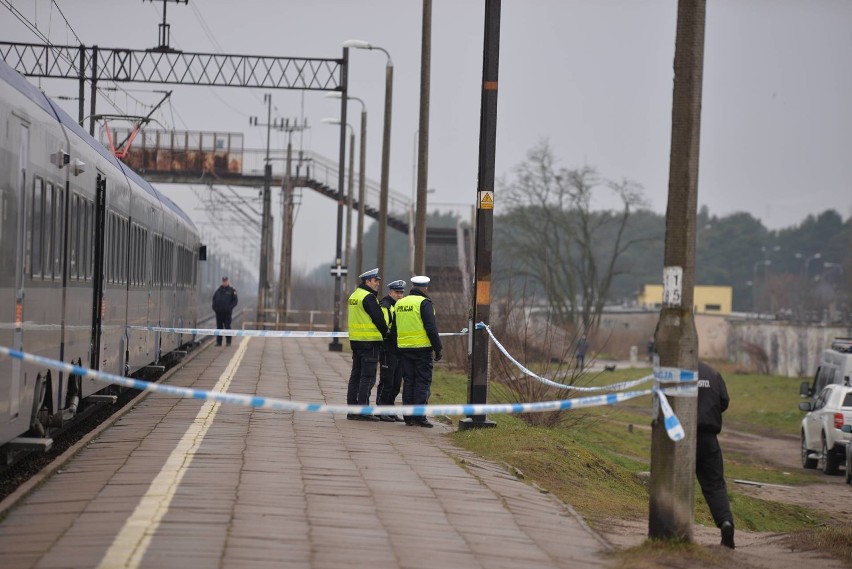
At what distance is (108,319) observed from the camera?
17.3 m

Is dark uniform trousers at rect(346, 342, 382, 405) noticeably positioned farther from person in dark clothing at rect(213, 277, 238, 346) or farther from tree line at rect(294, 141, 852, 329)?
tree line at rect(294, 141, 852, 329)

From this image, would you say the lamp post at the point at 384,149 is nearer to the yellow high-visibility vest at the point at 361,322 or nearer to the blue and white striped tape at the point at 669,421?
the yellow high-visibility vest at the point at 361,322

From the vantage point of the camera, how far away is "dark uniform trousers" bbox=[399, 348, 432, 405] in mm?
17375

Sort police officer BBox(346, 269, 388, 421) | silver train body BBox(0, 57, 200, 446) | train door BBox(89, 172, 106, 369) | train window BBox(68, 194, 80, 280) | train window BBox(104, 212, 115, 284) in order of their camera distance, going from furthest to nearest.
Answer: police officer BBox(346, 269, 388, 421)
train window BBox(104, 212, 115, 284)
train door BBox(89, 172, 106, 369)
train window BBox(68, 194, 80, 280)
silver train body BBox(0, 57, 200, 446)

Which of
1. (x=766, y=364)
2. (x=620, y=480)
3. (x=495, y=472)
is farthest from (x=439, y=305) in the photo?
(x=766, y=364)

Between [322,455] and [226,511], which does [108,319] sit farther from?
[226,511]

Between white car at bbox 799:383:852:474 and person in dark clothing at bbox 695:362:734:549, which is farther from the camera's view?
white car at bbox 799:383:852:474

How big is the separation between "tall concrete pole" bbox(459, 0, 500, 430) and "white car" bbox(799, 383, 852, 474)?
35.1 ft

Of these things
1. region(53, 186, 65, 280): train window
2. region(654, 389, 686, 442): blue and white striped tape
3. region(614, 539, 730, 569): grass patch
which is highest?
region(53, 186, 65, 280): train window

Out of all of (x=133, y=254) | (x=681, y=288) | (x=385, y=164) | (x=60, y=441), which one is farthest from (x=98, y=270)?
(x=385, y=164)

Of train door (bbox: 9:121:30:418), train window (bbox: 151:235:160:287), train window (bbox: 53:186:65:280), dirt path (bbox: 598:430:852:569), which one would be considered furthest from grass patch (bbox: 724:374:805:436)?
train door (bbox: 9:121:30:418)

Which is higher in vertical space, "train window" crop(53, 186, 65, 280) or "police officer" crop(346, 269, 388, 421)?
"train window" crop(53, 186, 65, 280)

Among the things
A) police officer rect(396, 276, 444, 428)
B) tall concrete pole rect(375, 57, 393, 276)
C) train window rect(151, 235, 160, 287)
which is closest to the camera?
police officer rect(396, 276, 444, 428)

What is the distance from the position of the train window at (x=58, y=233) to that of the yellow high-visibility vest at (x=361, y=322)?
4.70 metres
